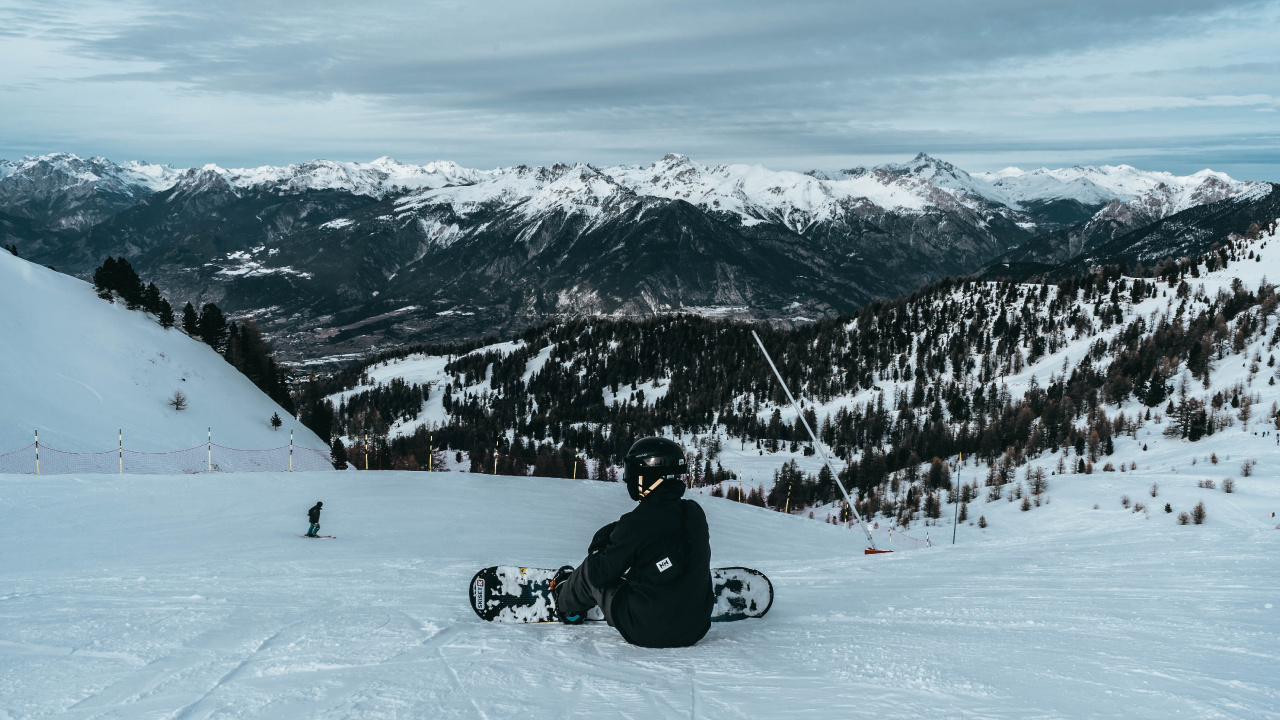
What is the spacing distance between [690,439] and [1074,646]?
99941 millimetres

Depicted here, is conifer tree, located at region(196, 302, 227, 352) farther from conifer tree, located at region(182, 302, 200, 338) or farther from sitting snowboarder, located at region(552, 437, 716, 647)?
sitting snowboarder, located at region(552, 437, 716, 647)

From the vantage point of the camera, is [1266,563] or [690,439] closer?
[1266,563]

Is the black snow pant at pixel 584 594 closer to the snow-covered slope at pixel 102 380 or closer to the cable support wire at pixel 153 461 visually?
the cable support wire at pixel 153 461

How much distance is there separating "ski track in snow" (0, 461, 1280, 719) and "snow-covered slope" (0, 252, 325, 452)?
75.0 feet

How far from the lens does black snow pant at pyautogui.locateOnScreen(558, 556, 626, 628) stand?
A: 22.5 ft

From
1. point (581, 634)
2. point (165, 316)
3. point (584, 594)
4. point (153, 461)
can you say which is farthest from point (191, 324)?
point (584, 594)

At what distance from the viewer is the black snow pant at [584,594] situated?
22.5 feet

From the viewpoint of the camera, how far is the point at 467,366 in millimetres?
168125

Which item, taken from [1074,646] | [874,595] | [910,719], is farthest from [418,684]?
[874,595]

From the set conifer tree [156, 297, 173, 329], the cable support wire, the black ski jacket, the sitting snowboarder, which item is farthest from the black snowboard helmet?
conifer tree [156, 297, 173, 329]

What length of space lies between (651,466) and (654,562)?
870 mm

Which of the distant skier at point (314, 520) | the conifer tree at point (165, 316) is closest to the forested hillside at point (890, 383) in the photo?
the conifer tree at point (165, 316)

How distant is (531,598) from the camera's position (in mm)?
7984

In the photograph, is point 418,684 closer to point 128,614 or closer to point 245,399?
point 128,614
